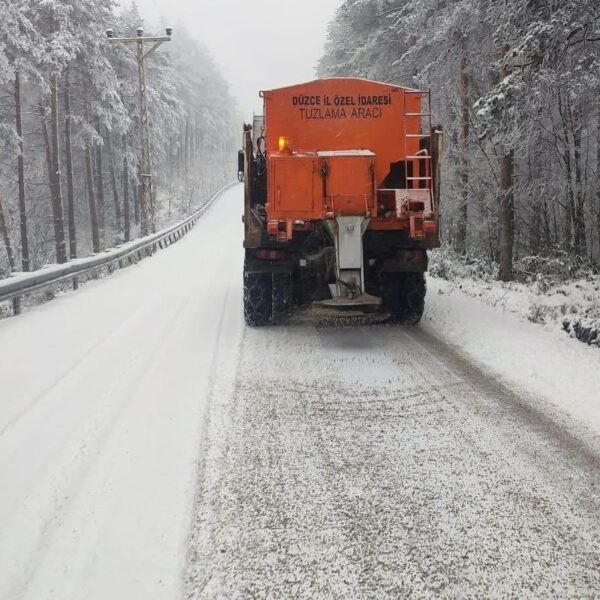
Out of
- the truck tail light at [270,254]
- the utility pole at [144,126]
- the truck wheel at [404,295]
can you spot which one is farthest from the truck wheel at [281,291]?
the utility pole at [144,126]

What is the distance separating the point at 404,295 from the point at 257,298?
207 centimetres

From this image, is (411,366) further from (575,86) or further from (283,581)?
(575,86)

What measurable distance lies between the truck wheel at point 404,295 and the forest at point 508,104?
3048 millimetres

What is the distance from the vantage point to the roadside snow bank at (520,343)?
484 cm

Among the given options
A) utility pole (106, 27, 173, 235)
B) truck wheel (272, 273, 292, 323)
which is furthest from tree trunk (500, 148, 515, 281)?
utility pole (106, 27, 173, 235)

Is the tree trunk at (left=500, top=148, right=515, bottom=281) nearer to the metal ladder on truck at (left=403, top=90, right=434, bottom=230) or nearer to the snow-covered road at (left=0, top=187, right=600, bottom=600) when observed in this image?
the metal ladder on truck at (left=403, top=90, right=434, bottom=230)

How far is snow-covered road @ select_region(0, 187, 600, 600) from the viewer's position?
8.17 ft

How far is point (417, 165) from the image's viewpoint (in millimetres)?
7191

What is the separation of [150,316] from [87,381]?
3.13 metres

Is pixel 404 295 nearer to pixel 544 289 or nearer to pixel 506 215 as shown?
pixel 544 289

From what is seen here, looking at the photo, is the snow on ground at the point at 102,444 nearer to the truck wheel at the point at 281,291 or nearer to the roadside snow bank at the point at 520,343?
the truck wheel at the point at 281,291

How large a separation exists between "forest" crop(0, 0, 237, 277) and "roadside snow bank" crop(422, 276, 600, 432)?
18.1 metres

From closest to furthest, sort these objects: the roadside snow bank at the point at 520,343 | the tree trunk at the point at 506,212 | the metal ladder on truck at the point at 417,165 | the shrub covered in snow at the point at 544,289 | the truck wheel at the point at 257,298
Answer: the roadside snow bank at the point at 520,343 < the metal ladder on truck at the point at 417,165 < the shrub covered in snow at the point at 544,289 < the truck wheel at the point at 257,298 < the tree trunk at the point at 506,212

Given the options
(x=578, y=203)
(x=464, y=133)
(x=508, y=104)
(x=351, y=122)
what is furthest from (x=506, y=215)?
(x=351, y=122)
